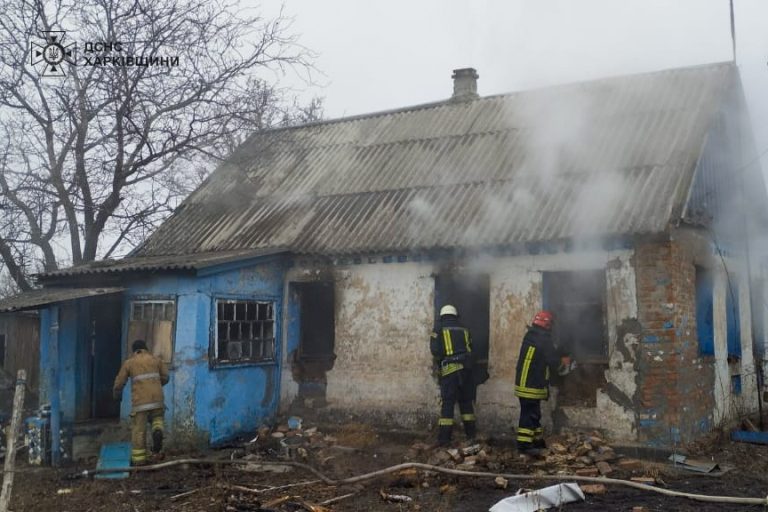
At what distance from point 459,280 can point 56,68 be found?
9096 mm

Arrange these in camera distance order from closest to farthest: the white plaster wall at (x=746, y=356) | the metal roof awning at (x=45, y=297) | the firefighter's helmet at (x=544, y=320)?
1. the firefighter's helmet at (x=544, y=320)
2. the metal roof awning at (x=45, y=297)
3. the white plaster wall at (x=746, y=356)

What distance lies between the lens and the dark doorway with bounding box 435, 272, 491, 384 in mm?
11117

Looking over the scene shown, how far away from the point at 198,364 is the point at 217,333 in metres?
0.57

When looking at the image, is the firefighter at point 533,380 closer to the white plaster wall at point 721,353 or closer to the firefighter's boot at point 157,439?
the white plaster wall at point 721,353

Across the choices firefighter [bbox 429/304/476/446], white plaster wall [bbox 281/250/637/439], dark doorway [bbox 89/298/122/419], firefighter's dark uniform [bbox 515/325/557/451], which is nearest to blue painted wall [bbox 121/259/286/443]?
white plaster wall [bbox 281/250/637/439]

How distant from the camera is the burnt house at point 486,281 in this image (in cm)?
977

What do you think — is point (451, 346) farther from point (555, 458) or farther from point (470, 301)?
point (555, 458)

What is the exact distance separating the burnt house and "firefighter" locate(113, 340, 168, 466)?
2.25 ft

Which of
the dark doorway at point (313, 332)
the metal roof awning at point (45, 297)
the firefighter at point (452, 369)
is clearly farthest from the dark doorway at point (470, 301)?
the metal roof awning at point (45, 297)

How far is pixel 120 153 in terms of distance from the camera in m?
→ 14.6

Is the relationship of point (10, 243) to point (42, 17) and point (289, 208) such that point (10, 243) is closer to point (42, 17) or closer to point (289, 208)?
point (42, 17)

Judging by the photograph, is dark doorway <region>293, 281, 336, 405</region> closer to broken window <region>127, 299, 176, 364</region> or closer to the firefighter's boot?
broken window <region>127, 299, 176, 364</region>

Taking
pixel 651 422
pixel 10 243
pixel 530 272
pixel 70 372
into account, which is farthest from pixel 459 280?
pixel 10 243

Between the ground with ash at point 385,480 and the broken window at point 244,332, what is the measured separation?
57.1 inches
